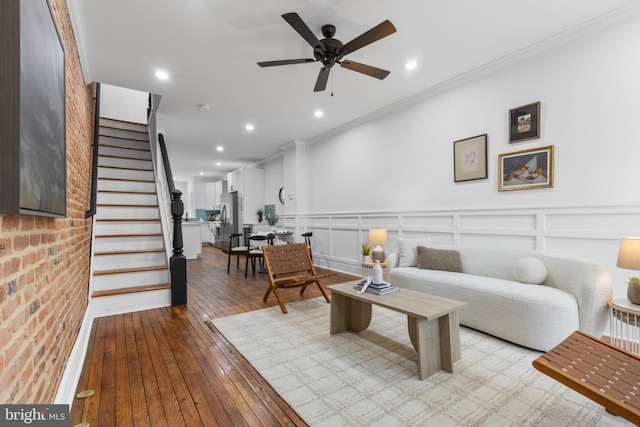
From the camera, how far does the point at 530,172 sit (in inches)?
124

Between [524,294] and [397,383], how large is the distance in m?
1.40

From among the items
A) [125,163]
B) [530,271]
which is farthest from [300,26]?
[125,163]

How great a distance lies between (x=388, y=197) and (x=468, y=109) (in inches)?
68.4

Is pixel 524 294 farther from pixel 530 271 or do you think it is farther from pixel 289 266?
pixel 289 266

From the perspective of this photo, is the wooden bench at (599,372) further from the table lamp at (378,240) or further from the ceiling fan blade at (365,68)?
the table lamp at (378,240)

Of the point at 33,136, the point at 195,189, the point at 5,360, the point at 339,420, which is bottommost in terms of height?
the point at 339,420

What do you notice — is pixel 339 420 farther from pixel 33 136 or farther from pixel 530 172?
pixel 530 172

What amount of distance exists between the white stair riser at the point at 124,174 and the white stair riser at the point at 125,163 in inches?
6.6

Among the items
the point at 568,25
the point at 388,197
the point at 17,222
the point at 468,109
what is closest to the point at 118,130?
the point at 388,197

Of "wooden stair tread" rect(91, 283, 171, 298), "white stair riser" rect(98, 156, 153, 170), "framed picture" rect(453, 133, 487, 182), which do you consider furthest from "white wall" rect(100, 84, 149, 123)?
"framed picture" rect(453, 133, 487, 182)

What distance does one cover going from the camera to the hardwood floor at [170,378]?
5.57ft

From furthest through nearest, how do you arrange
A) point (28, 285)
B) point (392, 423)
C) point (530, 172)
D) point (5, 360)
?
1. point (530, 172)
2. point (392, 423)
3. point (28, 285)
4. point (5, 360)

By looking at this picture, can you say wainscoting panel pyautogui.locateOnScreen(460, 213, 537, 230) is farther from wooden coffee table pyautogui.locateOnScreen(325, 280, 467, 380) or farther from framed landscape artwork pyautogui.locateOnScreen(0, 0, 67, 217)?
framed landscape artwork pyautogui.locateOnScreen(0, 0, 67, 217)

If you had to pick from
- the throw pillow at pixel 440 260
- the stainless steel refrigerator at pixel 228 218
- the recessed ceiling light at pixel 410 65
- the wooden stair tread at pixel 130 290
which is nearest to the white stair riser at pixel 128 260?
the wooden stair tread at pixel 130 290
